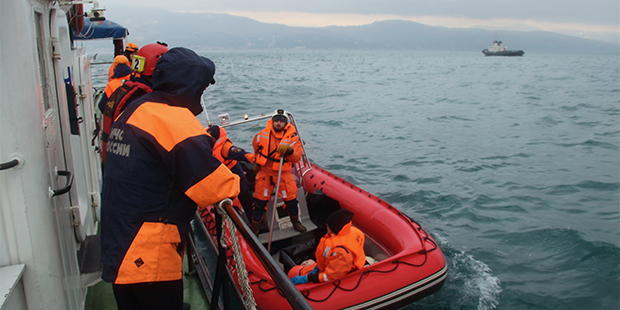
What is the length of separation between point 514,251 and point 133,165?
4985 millimetres

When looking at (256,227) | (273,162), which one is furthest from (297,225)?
(273,162)

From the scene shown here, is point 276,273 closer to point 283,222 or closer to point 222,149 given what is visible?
point 222,149

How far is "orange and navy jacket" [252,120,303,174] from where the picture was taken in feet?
13.1

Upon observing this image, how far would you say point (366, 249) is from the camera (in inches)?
165

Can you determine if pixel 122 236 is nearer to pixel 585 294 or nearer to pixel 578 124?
pixel 585 294

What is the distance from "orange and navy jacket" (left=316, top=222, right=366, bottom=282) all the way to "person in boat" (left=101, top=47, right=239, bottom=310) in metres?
1.65

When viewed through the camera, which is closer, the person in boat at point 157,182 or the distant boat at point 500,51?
the person in boat at point 157,182

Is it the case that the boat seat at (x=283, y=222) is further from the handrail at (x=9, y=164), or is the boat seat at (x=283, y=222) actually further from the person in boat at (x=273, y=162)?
the handrail at (x=9, y=164)

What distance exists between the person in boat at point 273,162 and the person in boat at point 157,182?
2597mm

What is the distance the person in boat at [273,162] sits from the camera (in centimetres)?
398

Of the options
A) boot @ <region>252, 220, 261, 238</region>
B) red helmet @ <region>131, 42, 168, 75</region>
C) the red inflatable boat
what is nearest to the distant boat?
the red inflatable boat

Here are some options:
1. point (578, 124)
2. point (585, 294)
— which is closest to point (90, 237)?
point (585, 294)

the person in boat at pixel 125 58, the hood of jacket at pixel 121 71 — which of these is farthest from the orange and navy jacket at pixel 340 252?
the person in boat at pixel 125 58

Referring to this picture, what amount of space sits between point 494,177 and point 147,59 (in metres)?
7.53
